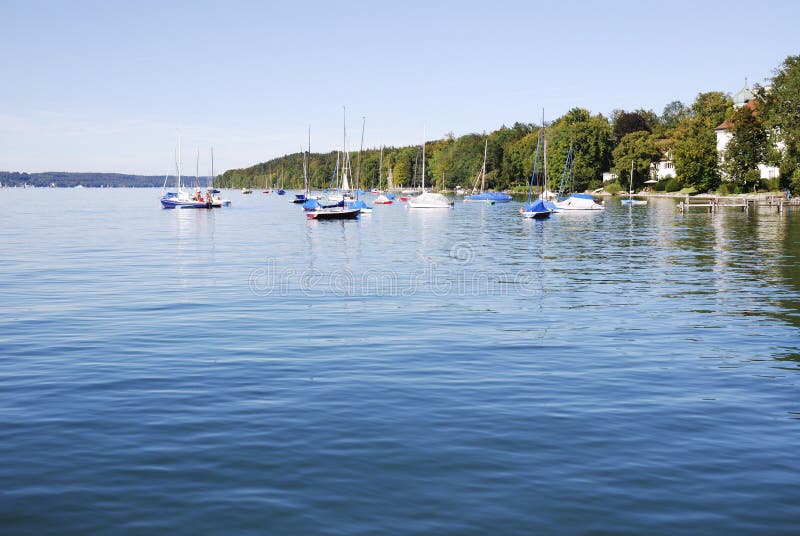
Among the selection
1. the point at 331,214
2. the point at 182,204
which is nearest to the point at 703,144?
the point at 331,214

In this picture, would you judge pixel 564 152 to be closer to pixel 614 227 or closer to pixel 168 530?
pixel 614 227

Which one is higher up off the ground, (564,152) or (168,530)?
(564,152)

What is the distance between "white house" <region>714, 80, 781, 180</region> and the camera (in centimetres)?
13368

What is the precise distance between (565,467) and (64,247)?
48.7 m

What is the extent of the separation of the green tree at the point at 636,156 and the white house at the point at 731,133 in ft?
50.7

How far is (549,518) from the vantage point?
911cm

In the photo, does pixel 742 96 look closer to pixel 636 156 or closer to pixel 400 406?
pixel 636 156

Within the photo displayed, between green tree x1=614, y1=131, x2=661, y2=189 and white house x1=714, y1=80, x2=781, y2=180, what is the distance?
15.5 metres

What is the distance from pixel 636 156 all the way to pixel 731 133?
94.3 feet

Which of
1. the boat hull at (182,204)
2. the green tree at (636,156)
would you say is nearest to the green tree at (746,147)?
the green tree at (636,156)

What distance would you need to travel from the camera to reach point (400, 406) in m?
14.0

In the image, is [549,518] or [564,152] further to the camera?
[564,152]

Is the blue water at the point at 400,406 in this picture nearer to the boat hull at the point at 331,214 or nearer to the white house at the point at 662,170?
the boat hull at the point at 331,214

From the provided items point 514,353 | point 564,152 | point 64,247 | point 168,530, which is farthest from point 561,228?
point 564,152
